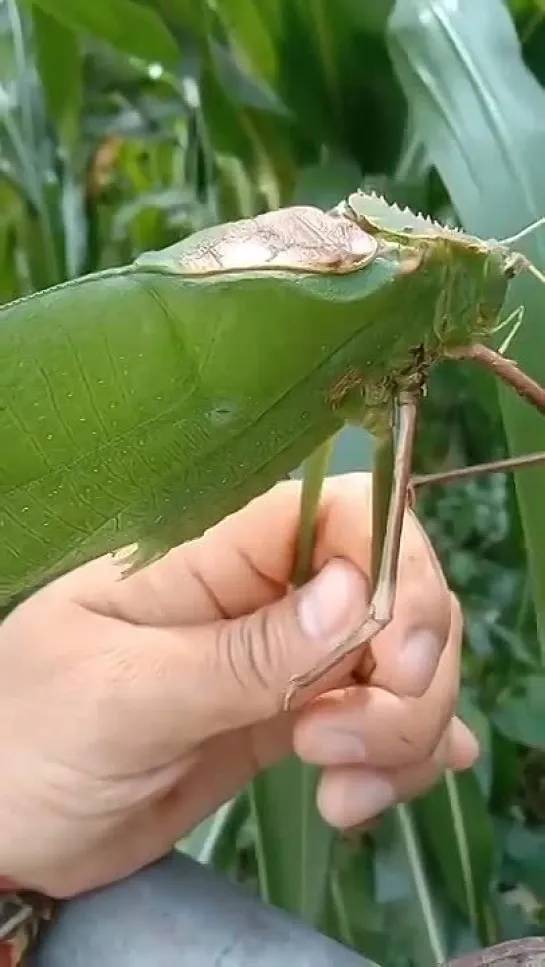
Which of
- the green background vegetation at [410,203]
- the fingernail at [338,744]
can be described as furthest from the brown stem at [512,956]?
the green background vegetation at [410,203]

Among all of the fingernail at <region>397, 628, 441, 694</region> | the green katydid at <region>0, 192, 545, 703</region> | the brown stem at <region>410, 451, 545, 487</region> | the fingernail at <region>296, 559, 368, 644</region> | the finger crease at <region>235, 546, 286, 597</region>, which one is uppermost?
the green katydid at <region>0, 192, 545, 703</region>

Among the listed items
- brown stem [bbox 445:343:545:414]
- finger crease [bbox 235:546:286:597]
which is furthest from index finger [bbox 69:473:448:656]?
brown stem [bbox 445:343:545:414]

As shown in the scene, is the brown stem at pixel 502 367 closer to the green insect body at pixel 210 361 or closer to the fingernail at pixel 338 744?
the green insect body at pixel 210 361

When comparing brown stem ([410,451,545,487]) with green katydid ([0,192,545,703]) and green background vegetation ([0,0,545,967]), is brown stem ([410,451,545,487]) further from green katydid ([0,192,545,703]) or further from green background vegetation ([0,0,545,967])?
green background vegetation ([0,0,545,967])

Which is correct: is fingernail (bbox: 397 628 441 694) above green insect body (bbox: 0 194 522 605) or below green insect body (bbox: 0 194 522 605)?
below

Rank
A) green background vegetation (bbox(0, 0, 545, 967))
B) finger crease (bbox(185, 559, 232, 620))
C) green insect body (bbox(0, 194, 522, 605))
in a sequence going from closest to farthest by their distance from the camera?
green insect body (bbox(0, 194, 522, 605)), finger crease (bbox(185, 559, 232, 620)), green background vegetation (bbox(0, 0, 545, 967))

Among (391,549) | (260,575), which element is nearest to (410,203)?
(260,575)

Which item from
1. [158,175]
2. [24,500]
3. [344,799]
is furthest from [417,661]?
[158,175]
